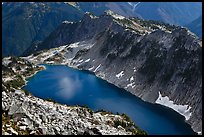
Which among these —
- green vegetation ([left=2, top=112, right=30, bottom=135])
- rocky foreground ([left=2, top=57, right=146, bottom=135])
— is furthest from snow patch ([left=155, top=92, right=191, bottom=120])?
green vegetation ([left=2, top=112, right=30, bottom=135])

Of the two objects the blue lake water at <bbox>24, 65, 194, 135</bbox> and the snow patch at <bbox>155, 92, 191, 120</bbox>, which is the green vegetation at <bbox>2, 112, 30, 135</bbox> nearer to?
the blue lake water at <bbox>24, 65, 194, 135</bbox>

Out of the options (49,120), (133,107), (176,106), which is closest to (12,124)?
(49,120)

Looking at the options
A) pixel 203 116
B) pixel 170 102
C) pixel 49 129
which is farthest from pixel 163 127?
pixel 49 129

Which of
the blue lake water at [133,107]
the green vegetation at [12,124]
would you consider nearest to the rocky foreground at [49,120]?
the green vegetation at [12,124]

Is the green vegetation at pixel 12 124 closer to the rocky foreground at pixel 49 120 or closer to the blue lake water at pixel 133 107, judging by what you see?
the rocky foreground at pixel 49 120

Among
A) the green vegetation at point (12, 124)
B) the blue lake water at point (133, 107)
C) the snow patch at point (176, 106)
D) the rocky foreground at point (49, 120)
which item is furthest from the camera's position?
the snow patch at point (176, 106)

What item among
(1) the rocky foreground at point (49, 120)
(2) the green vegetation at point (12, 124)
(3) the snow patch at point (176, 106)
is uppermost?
(3) the snow patch at point (176, 106)

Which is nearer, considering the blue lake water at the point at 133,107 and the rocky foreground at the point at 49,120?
the rocky foreground at the point at 49,120

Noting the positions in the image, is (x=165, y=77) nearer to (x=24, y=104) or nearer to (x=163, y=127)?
(x=163, y=127)

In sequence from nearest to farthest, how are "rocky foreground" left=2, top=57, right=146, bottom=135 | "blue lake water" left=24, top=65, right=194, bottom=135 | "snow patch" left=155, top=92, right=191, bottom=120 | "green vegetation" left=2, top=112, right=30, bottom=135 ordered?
"green vegetation" left=2, top=112, right=30, bottom=135 < "rocky foreground" left=2, top=57, right=146, bottom=135 < "blue lake water" left=24, top=65, right=194, bottom=135 < "snow patch" left=155, top=92, right=191, bottom=120
